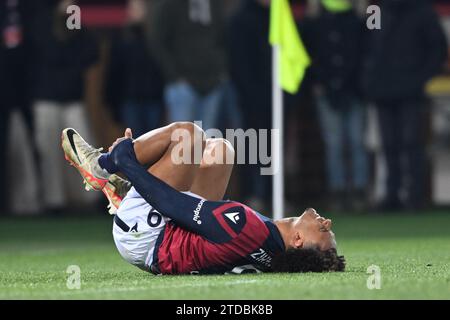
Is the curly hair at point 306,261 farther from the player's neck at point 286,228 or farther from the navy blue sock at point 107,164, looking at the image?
the navy blue sock at point 107,164

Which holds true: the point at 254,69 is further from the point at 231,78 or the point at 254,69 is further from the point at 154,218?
the point at 154,218

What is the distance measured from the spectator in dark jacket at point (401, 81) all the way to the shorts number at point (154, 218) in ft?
27.6

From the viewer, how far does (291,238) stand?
8.32 metres

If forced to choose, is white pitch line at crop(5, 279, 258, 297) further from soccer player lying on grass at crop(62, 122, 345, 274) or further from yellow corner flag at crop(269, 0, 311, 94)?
yellow corner flag at crop(269, 0, 311, 94)

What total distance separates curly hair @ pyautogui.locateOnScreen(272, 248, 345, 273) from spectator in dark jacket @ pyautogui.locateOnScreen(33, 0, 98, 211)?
8582 millimetres

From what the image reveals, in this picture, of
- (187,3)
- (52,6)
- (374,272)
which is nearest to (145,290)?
(374,272)

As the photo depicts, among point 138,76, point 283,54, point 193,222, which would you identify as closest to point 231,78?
point 138,76

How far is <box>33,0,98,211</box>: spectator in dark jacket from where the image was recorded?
1670cm

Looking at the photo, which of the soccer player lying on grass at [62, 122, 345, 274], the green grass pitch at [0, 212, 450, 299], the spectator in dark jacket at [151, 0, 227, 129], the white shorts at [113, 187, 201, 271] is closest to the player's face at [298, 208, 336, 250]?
the soccer player lying on grass at [62, 122, 345, 274]

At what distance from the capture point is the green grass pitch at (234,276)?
744cm

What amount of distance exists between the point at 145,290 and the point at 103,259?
356cm

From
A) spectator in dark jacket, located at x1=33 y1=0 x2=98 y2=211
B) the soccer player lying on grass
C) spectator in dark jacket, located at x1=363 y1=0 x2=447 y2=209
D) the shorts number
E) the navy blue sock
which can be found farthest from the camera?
spectator in dark jacket, located at x1=33 y1=0 x2=98 y2=211
